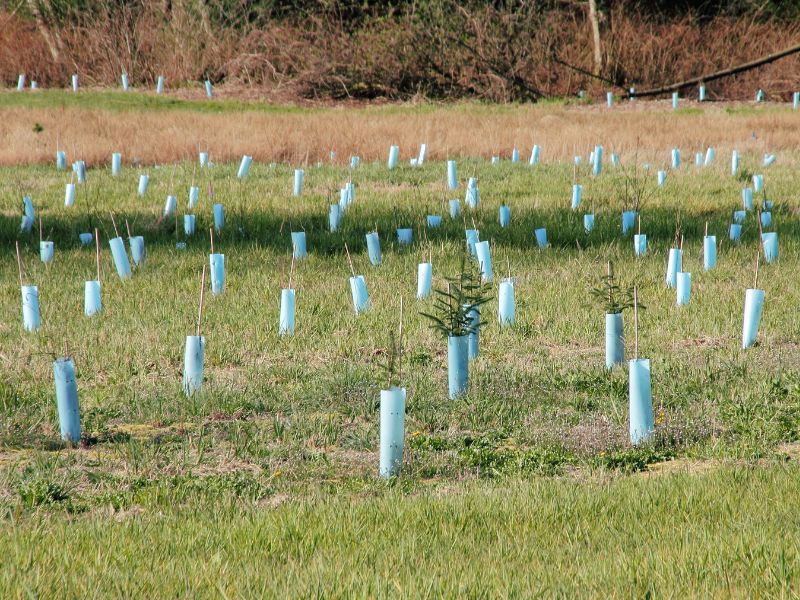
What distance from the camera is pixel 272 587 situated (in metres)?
3.15

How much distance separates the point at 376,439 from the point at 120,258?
4259 mm

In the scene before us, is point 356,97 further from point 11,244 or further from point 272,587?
point 272,587

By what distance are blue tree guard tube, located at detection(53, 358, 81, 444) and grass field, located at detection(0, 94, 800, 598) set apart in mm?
103

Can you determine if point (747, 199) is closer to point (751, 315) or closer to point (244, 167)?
point (751, 315)

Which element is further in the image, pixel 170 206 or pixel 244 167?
pixel 244 167

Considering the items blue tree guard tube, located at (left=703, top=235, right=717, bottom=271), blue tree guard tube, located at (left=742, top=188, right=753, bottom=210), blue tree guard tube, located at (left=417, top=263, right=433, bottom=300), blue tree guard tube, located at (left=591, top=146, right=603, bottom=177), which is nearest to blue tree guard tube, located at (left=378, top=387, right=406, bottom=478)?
blue tree guard tube, located at (left=417, top=263, right=433, bottom=300)

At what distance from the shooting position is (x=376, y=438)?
4977 millimetres

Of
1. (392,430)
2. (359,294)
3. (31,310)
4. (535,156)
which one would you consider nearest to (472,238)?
(359,294)

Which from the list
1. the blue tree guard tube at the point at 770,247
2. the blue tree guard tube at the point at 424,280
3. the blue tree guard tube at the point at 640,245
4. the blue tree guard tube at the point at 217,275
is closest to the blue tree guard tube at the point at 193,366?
the blue tree guard tube at the point at 424,280

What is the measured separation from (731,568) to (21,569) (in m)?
2.19

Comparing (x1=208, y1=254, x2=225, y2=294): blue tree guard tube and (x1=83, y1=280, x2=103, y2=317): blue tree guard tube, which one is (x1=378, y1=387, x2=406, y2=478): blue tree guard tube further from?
(x1=208, y1=254, x2=225, y2=294): blue tree guard tube

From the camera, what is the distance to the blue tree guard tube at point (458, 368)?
17.7ft

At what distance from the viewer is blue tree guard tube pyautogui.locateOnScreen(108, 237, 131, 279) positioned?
842 cm

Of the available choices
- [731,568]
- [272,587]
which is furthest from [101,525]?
[731,568]
